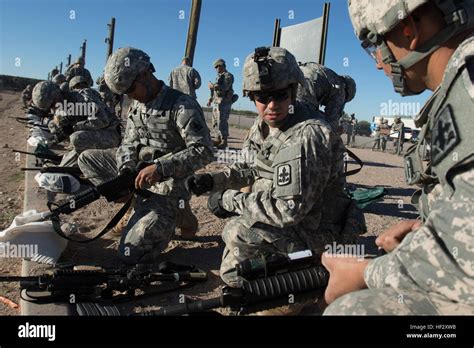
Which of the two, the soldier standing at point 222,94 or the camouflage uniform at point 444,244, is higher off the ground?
the soldier standing at point 222,94

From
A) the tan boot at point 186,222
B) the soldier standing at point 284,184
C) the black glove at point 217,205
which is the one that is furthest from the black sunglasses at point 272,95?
the tan boot at point 186,222

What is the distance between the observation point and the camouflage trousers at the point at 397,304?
1201 millimetres

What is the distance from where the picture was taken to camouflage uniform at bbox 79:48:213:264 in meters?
3.56

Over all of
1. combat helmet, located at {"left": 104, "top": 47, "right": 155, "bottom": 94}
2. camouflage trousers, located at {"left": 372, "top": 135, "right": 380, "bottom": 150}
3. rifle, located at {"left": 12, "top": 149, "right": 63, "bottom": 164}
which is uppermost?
camouflage trousers, located at {"left": 372, "top": 135, "right": 380, "bottom": 150}

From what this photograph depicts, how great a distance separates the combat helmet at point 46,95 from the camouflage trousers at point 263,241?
5370 millimetres

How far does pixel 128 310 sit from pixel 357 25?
7.45 feet

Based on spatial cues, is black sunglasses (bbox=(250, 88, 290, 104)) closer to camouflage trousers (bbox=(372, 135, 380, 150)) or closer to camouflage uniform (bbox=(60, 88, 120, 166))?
camouflage uniform (bbox=(60, 88, 120, 166))

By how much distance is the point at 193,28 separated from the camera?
1054 cm

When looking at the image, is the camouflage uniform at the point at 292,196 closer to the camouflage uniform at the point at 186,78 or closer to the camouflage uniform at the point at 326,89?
the camouflage uniform at the point at 326,89

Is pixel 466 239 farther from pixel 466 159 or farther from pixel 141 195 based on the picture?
pixel 141 195

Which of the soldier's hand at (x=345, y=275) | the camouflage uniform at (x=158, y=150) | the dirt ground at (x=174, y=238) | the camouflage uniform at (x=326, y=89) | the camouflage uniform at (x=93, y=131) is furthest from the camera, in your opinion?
the camouflage uniform at (x=93, y=131)

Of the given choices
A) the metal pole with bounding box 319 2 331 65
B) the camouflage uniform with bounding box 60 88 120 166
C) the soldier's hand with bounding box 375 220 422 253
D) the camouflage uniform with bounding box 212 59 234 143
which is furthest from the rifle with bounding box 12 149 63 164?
the camouflage uniform with bounding box 212 59 234 143

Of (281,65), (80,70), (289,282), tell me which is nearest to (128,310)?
(289,282)

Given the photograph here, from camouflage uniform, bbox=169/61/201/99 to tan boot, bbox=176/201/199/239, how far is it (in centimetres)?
682
